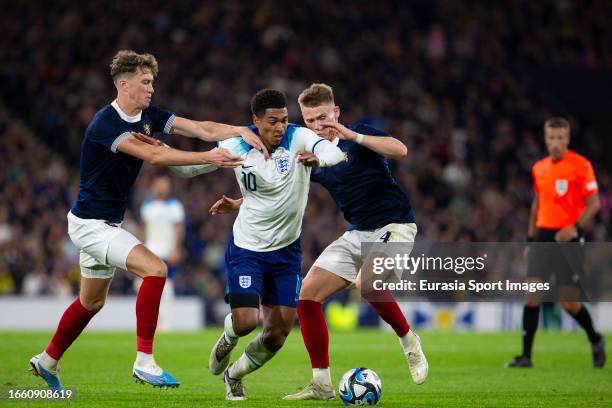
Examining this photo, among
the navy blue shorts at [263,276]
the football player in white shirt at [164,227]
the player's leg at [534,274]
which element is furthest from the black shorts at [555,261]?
the football player in white shirt at [164,227]

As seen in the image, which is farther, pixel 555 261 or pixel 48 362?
pixel 555 261

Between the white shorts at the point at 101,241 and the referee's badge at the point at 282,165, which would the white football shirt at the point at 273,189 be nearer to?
the referee's badge at the point at 282,165

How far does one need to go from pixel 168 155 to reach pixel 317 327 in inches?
77.2

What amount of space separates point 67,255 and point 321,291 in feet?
40.8

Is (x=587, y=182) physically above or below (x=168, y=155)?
above

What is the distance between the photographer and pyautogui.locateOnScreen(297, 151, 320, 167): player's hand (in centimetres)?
786

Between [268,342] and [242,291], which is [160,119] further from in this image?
[268,342]

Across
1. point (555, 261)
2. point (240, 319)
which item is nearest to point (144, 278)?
point (240, 319)

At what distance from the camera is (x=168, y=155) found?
791 centimetres

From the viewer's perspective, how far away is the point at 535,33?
27703 millimetres

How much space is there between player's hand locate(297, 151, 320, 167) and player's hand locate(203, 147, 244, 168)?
46 cm

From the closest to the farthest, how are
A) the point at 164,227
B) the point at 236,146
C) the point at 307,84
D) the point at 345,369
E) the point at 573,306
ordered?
the point at 236,146
the point at 345,369
the point at 573,306
the point at 164,227
the point at 307,84

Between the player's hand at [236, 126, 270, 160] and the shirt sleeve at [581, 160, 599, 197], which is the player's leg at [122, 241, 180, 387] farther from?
Answer: the shirt sleeve at [581, 160, 599, 197]

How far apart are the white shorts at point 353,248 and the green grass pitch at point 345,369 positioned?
111 cm
